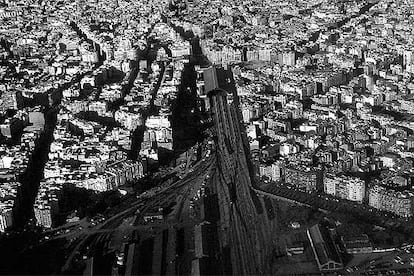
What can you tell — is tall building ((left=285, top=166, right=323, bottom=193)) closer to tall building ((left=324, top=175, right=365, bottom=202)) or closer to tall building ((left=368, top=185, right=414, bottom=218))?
tall building ((left=324, top=175, right=365, bottom=202))

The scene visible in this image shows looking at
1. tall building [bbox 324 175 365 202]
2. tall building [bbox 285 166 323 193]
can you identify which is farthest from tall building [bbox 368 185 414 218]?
tall building [bbox 285 166 323 193]

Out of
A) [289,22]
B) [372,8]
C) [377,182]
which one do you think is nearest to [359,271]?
[377,182]

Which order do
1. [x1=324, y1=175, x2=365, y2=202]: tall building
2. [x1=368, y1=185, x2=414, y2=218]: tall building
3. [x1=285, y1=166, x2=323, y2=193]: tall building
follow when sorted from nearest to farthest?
[x1=368, y1=185, x2=414, y2=218]: tall building
[x1=324, y1=175, x2=365, y2=202]: tall building
[x1=285, y1=166, x2=323, y2=193]: tall building

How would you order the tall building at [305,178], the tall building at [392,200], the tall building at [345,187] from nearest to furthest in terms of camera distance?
the tall building at [392,200] → the tall building at [345,187] → the tall building at [305,178]

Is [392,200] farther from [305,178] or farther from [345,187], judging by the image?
[305,178]

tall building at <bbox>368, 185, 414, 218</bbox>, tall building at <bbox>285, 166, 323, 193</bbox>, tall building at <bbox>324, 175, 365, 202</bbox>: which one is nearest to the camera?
tall building at <bbox>368, 185, 414, 218</bbox>

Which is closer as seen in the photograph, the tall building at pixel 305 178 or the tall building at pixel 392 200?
the tall building at pixel 392 200

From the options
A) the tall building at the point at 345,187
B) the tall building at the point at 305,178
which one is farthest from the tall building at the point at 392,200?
the tall building at the point at 305,178

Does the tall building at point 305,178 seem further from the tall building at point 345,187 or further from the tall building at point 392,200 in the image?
the tall building at point 392,200

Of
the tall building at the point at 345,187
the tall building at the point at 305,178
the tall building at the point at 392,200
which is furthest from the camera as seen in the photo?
the tall building at the point at 305,178

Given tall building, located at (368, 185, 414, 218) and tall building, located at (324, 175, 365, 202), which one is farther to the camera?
tall building, located at (324, 175, 365, 202)

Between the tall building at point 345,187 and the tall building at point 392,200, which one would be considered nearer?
the tall building at point 392,200
